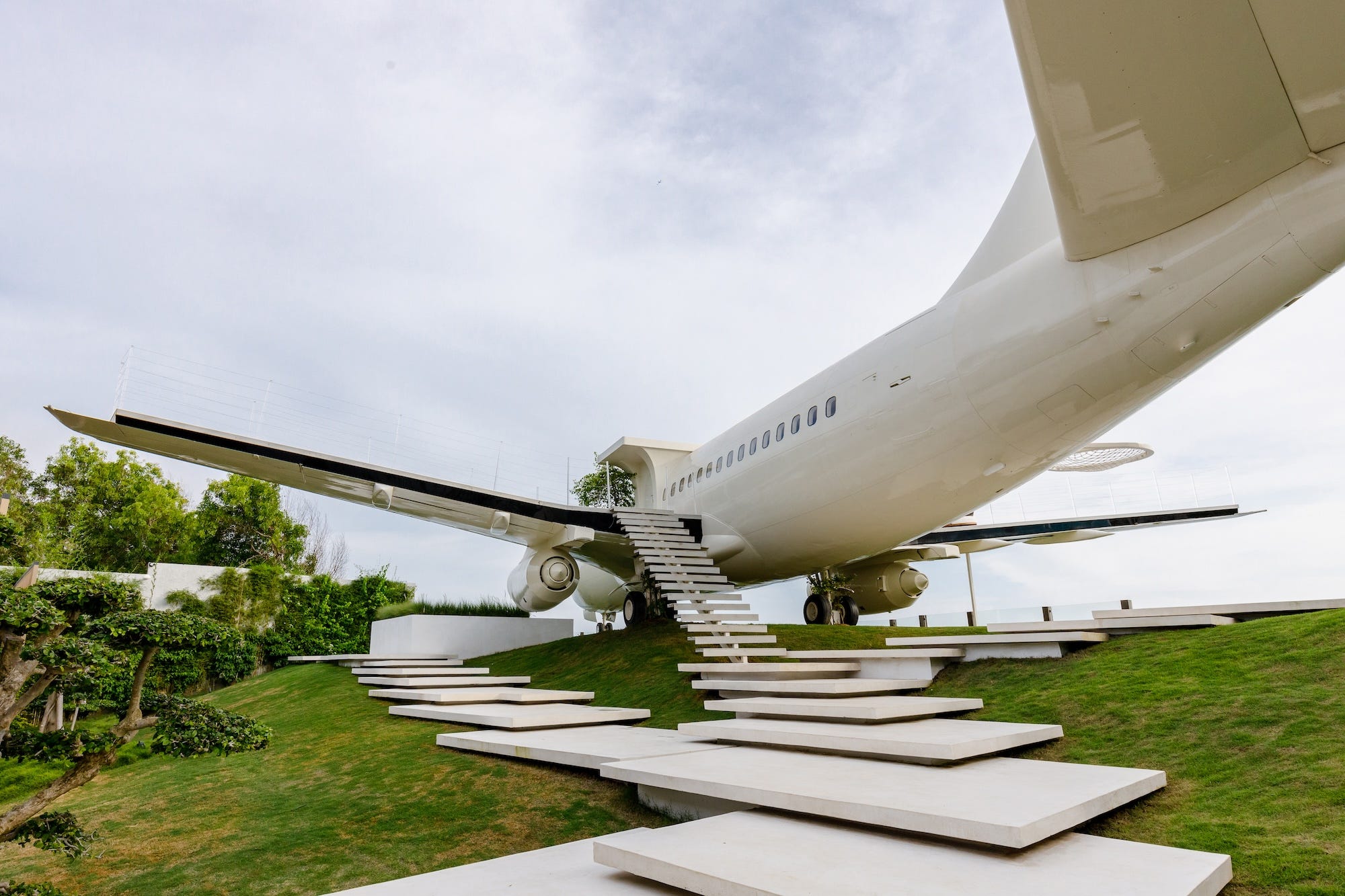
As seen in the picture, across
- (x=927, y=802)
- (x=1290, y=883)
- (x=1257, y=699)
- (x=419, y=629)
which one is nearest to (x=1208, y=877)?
(x=1290, y=883)

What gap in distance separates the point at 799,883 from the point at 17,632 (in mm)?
4393

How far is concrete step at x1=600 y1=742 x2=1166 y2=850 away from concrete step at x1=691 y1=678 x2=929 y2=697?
6.04ft

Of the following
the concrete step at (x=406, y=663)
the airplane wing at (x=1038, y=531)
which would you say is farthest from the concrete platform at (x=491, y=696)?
the airplane wing at (x=1038, y=531)

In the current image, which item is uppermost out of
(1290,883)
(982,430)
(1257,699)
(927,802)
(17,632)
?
(982,430)

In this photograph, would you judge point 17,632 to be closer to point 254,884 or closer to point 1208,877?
point 254,884

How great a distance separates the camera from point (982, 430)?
8.34m

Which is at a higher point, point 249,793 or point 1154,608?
point 1154,608

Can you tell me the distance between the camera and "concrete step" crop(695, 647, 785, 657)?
32.4ft

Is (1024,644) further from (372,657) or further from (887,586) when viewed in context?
(372,657)

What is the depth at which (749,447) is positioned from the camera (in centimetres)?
1284

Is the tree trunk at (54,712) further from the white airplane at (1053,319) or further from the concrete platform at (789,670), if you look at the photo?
the concrete platform at (789,670)

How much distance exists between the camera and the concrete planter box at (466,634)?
16.1 meters

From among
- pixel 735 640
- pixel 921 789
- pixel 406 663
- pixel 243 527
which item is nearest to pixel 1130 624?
pixel 921 789

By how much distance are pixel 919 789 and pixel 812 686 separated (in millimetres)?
3310
